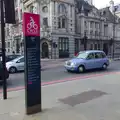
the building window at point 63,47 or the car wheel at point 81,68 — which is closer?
the car wheel at point 81,68

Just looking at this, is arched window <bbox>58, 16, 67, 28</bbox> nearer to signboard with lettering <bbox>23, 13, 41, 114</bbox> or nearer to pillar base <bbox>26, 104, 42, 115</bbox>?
signboard with lettering <bbox>23, 13, 41, 114</bbox>

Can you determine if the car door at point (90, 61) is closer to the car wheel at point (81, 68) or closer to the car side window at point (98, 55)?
the car wheel at point (81, 68)

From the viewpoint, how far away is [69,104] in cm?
594

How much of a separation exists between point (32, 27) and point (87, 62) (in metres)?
9.92

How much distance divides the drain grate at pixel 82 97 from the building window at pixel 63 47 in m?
29.6

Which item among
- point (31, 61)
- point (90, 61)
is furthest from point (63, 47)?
point (31, 61)

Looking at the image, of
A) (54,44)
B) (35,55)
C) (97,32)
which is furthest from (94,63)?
(97,32)

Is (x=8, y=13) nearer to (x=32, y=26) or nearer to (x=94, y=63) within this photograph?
(x=32, y=26)

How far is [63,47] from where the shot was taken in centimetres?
3769

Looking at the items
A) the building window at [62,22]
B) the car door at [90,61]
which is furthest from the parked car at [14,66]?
the building window at [62,22]

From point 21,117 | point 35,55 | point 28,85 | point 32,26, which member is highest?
point 32,26

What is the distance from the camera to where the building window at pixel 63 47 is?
37.1 meters

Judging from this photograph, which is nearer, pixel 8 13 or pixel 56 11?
pixel 8 13

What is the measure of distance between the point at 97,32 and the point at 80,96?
41284 mm
